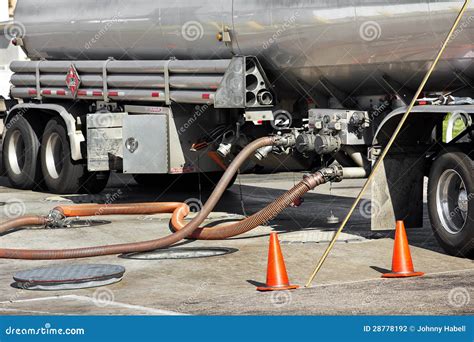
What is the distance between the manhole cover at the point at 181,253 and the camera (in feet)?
39.9

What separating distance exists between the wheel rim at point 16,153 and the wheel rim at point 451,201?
947cm

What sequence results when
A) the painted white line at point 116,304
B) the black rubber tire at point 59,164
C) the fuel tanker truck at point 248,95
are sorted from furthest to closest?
the black rubber tire at point 59,164, the fuel tanker truck at point 248,95, the painted white line at point 116,304

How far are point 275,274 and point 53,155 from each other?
9317 millimetres

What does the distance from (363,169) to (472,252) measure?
89.0 inches

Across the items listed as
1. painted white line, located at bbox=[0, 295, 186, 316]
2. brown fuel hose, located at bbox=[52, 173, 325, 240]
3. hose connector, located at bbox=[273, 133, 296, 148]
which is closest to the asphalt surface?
painted white line, located at bbox=[0, 295, 186, 316]

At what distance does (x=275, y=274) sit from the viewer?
1010 cm

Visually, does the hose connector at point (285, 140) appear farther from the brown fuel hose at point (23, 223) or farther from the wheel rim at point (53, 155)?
the wheel rim at point (53, 155)

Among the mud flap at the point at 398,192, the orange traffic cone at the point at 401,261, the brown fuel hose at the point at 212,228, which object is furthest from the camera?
the brown fuel hose at the point at 212,228

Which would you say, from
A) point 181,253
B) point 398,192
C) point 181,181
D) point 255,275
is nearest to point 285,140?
point 398,192

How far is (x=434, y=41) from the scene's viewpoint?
11914 mm

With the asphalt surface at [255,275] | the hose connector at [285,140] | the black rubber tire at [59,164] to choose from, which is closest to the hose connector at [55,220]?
the asphalt surface at [255,275]

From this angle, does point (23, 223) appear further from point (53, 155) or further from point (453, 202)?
point (453, 202)
